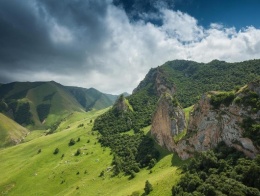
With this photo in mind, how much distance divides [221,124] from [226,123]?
2.71m

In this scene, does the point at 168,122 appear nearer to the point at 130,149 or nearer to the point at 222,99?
the point at 130,149

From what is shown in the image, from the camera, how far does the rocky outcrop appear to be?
130 meters

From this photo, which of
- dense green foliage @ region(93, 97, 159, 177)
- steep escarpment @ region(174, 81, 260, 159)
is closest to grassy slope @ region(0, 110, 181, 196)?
dense green foliage @ region(93, 97, 159, 177)

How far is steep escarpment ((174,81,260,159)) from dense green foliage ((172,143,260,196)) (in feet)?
15.0

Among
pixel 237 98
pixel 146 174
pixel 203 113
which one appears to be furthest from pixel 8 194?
pixel 237 98

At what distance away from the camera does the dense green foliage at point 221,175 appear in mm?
70438

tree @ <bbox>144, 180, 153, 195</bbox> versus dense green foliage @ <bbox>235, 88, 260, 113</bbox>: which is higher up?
dense green foliage @ <bbox>235, 88, 260, 113</bbox>

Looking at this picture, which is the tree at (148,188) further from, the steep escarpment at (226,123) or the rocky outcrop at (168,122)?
the rocky outcrop at (168,122)

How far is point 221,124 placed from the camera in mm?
99562

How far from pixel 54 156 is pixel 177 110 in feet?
317

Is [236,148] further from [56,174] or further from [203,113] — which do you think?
[56,174]

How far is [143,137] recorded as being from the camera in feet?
539

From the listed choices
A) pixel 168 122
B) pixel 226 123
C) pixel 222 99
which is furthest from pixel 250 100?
pixel 168 122

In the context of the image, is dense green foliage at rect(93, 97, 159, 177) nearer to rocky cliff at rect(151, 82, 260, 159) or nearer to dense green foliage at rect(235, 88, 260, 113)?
rocky cliff at rect(151, 82, 260, 159)
